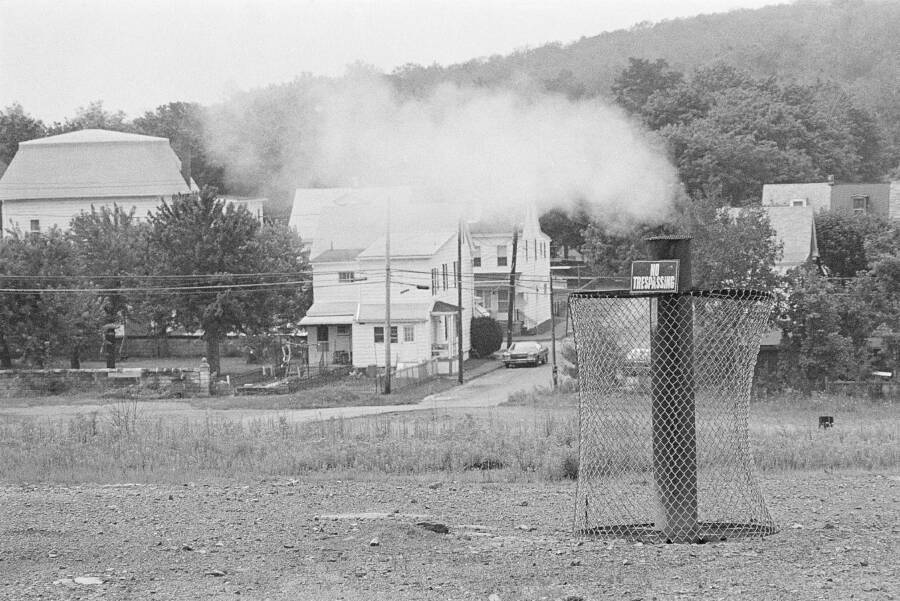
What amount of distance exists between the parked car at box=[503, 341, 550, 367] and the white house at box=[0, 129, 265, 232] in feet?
78.7

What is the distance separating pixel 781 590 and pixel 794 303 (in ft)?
86.9

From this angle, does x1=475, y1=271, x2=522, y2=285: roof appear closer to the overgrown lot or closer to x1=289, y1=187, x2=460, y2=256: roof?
x1=289, y1=187, x2=460, y2=256: roof

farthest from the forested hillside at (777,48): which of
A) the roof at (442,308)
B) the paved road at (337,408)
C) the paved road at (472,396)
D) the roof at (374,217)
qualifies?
the paved road at (337,408)

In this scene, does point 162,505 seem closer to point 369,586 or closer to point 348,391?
point 369,586

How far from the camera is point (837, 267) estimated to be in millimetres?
55938

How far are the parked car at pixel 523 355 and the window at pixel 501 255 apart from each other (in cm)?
1015

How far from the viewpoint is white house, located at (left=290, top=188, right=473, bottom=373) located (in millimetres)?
46344

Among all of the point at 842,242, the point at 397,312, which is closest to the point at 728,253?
the point at 397,312

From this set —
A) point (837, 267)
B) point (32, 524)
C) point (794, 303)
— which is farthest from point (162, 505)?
point (837, 267)

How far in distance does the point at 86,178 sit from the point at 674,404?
6014 centimetres

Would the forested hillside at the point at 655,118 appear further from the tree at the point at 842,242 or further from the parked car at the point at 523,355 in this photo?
the parked car at the point at 523,355

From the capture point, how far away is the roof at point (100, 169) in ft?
214

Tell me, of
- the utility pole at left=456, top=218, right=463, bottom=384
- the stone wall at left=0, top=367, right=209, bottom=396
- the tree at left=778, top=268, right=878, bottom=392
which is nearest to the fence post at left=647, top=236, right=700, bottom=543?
the tree at left=778, top=268, right=878, bottom=392

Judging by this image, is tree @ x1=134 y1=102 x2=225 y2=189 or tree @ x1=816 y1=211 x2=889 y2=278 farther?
tree @ x1=134 y1=102 x2=225 y2=189
